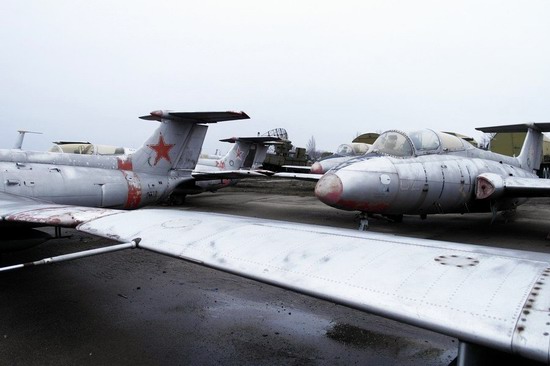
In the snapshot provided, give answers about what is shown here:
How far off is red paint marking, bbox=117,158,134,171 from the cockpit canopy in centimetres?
494

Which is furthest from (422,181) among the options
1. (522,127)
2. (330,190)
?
(522,127)

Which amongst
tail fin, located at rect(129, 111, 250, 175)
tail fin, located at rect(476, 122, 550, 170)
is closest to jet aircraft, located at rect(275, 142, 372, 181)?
tail fin, located at rect(476, 122, 550, 170)

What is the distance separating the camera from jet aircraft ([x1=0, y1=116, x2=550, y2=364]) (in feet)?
4.86

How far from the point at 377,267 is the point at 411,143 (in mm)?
6313

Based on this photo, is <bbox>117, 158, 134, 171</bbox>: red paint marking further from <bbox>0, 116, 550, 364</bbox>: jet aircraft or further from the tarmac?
<bbox>0, 116, 550, 364</bbox>: jet aircraft

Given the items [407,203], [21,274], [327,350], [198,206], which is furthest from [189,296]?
[198,206]

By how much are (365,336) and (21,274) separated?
14.9 feet

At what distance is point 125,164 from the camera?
8.18m

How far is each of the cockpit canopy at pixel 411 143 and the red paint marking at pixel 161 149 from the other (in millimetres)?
4443

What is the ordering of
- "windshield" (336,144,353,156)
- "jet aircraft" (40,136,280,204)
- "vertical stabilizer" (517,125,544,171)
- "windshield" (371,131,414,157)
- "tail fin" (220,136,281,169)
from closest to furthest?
1. "windshield" (371,131,414,157)
2. "vertical stabilizer" (517,125,544,171)
3. "jet aircraft" (40,136,280,204)
4. "windshield" (336,144,353,156)
5. "tail fin" (220,136,281,169)

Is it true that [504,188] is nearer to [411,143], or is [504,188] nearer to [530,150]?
[411,143]

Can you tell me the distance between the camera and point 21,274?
17.5ft

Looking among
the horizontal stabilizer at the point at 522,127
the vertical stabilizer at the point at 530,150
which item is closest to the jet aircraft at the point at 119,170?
the horizontal stabilizer at the point at 522,127

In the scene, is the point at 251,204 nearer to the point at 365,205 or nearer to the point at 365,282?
the point at 365,205
